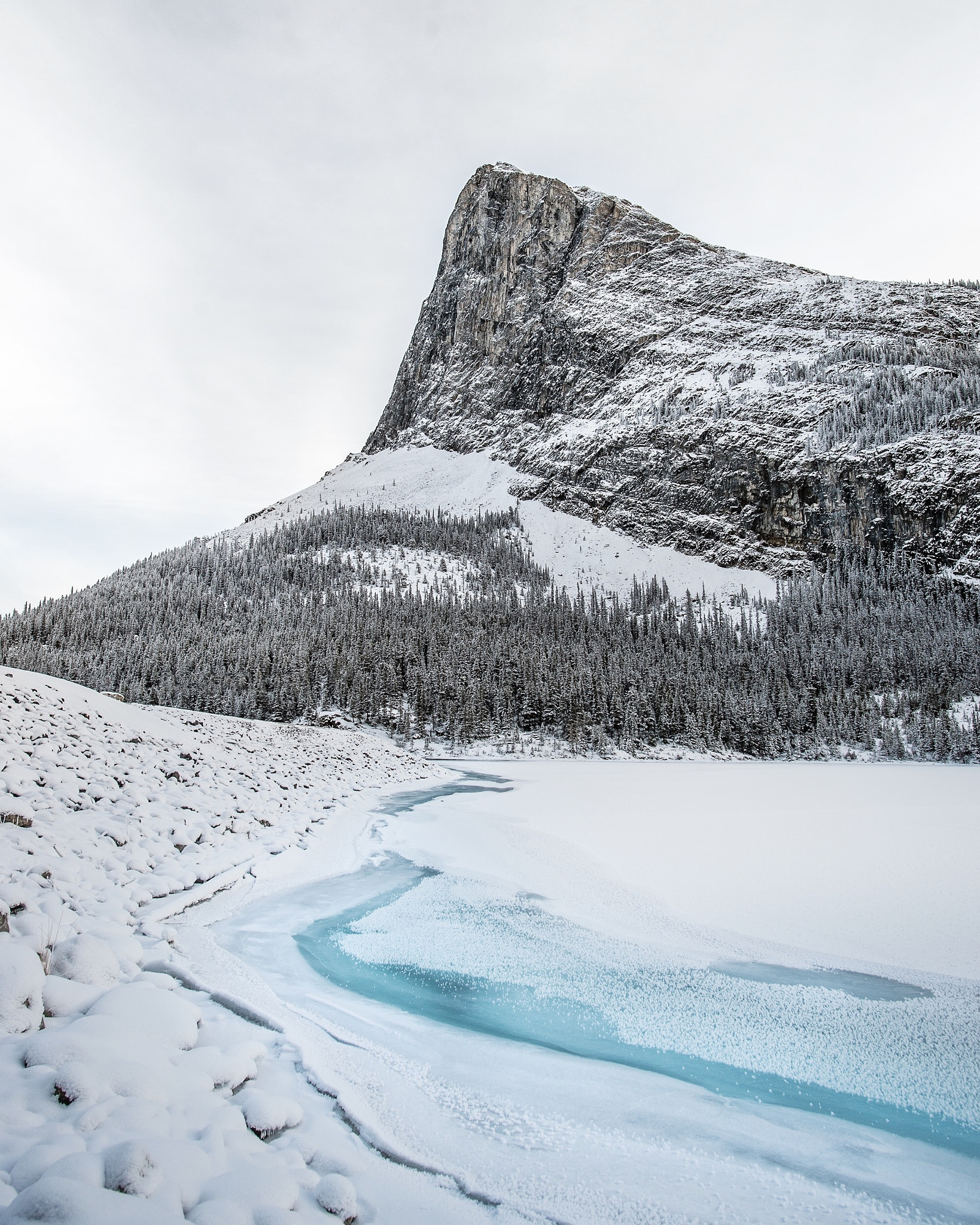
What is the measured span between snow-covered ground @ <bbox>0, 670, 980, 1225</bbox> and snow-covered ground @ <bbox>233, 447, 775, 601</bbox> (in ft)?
433

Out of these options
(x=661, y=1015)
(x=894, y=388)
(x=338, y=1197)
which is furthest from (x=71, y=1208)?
(x=894, y=388)

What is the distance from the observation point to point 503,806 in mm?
20062

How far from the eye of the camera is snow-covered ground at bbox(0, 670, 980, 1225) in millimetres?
3020

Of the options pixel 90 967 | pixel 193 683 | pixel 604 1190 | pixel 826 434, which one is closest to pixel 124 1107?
pixel 90 967

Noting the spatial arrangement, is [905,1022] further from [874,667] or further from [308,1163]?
[874,667]

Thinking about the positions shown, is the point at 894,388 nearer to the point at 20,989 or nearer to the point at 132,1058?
the point at 132,1058

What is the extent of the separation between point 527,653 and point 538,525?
290 ft

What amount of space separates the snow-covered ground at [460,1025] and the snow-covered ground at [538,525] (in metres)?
132

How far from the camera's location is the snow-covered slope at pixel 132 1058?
2.49m

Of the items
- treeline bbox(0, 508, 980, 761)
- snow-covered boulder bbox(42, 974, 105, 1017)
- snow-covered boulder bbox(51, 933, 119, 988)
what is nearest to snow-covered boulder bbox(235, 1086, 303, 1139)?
snow-covered boulder bbox(42, 974, 105, 1017)

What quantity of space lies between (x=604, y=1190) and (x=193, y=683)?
7731cm

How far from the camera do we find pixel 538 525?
164625 mm

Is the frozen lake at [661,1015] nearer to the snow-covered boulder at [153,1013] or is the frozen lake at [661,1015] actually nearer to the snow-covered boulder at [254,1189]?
the snow-covered boulder at [254,1189]

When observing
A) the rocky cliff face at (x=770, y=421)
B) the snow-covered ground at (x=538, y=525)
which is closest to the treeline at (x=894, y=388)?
the rocky cliff face at (x=770, y=421)
